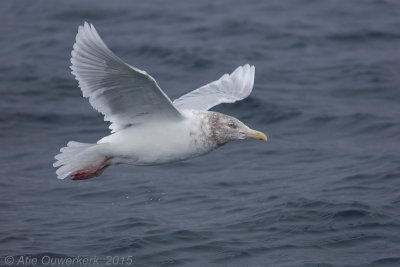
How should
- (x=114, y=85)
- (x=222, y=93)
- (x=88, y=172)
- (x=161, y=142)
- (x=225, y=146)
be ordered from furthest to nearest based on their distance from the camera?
(x=225, y=146) < (x=222, y=93) < (x=88, y=172) < (x=161, y=142) < (x=114, y=85)

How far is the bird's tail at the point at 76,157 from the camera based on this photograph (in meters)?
7.86

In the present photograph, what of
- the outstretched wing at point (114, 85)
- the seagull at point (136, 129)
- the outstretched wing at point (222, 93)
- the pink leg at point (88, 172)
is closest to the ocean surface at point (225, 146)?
the pink leg at point (88, 172)

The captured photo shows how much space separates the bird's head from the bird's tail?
126cm

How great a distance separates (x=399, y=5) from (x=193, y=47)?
4969 mm

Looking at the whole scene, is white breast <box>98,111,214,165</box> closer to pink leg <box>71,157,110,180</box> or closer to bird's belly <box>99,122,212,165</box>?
bird's belly <box>99,122,212,165</box>

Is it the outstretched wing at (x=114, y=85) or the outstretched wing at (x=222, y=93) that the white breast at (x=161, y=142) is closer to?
the outstretched wing at (x=114, y=85)

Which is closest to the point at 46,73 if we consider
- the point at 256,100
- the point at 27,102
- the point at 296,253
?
the point at 27,102

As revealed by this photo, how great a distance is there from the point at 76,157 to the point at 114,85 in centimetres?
101

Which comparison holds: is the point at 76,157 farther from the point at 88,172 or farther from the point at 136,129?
the point at 136,129

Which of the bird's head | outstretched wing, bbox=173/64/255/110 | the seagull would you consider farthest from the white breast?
outstretched wing, bbox=173/64/255/110

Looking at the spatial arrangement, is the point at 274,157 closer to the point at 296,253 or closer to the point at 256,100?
the point at 256,100

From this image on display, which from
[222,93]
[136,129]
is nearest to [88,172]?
[136,129]

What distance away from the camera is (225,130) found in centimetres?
800

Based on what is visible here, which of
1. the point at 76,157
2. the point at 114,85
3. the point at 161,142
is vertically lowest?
the point at 76,157
